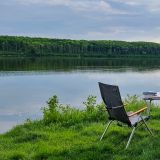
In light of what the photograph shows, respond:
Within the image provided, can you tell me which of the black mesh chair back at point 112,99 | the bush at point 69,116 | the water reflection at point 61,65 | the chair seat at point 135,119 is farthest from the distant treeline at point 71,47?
the black mesh chair back at point 112,99

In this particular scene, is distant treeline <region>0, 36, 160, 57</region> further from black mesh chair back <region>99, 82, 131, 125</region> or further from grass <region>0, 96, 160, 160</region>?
black mesh chair back <region>99, 82, 131, 125</region>

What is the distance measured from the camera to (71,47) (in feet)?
335

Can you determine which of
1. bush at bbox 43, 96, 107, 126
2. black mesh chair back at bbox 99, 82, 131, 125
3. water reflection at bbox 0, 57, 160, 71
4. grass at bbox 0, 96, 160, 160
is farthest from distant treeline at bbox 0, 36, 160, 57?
black mesh chair back at bbox 99, 82, 131, 125

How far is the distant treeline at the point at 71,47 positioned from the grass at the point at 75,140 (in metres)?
86.6

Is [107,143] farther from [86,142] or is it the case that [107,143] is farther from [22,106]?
[22,106]

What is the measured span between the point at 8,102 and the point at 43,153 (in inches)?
591

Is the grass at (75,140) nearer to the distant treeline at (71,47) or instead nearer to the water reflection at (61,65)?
the water reflection at (61,65)

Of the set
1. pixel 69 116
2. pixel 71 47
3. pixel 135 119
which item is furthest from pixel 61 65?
pixel 135 119

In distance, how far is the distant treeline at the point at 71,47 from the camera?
96.9 m

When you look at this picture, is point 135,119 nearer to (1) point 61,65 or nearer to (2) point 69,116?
(2) point 69,116

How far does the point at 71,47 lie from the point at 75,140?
9440 centimetres

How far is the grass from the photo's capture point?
694cm

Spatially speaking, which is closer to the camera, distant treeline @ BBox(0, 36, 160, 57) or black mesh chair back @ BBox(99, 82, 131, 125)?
black mesh chair back @ BBox(99, 82, 131, 125)

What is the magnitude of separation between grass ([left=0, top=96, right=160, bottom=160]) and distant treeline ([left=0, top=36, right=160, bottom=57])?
86.6m
